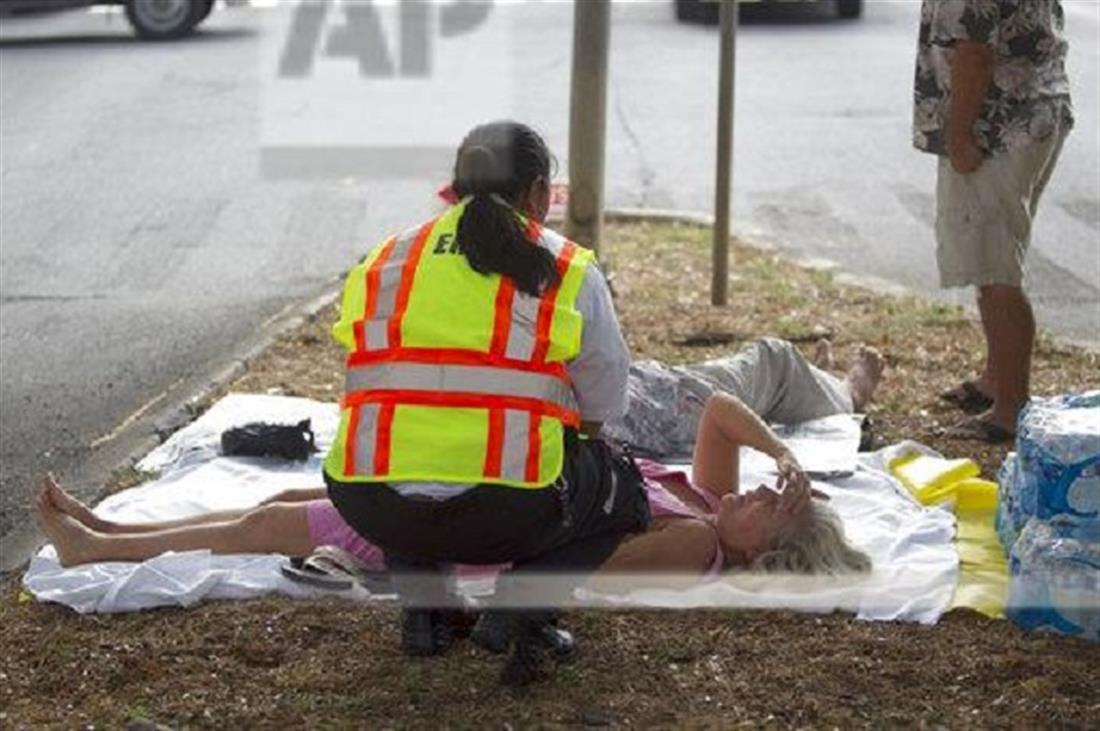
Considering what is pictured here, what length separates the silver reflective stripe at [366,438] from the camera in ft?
17.6

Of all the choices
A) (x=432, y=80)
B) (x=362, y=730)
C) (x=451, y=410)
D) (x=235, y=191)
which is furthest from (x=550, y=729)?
(x=432, y=80)

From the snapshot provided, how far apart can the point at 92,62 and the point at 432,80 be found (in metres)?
3.00

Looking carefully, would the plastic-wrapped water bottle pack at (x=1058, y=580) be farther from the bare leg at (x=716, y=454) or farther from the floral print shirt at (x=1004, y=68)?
the floral print shirt at (x=1004, y=68)

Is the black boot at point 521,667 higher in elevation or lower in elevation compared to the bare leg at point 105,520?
higher

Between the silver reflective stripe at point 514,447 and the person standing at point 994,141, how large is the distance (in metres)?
2.66

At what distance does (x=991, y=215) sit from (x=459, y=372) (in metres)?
2.84

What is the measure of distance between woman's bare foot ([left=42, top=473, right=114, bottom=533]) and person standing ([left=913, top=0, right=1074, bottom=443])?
2.86 meters

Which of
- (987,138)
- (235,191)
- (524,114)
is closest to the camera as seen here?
(987,138)

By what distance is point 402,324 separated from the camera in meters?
5.32

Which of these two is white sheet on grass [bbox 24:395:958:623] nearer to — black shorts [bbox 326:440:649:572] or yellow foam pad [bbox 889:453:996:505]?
yellow foam pad [bbox 889:453:996:505]

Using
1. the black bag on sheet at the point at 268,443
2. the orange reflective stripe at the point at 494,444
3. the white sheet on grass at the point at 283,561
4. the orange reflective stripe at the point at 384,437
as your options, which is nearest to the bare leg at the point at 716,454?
the white sheet on grass at the point at 283,561

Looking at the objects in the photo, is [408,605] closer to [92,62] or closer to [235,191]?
[235,191]

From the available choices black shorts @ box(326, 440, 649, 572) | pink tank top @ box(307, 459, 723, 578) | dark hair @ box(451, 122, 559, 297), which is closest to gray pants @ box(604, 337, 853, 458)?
pink tank top @ box(307, 459, 723, 578)

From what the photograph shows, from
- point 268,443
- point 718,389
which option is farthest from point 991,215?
point 268,443
